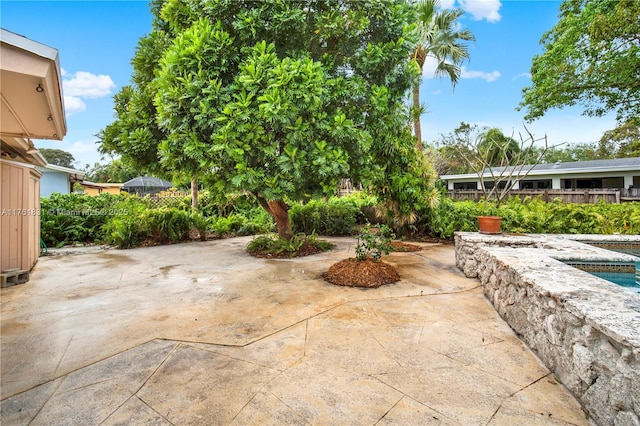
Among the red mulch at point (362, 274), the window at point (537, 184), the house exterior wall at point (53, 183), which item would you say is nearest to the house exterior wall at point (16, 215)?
the red mulch at point (362, 274)

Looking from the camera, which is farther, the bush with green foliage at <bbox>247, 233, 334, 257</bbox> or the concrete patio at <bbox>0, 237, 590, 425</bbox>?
the bush with green foliage at <bbox>247, 233, 334, 257</bbox>

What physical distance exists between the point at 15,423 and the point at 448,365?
Result: 8.39ft

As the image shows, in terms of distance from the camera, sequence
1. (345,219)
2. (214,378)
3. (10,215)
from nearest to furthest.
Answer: (214,378)
(10,215)
(345,219)

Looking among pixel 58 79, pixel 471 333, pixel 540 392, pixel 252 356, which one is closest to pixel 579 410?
pixel 540 392

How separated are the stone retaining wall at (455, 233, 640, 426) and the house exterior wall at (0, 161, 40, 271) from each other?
6.32 m

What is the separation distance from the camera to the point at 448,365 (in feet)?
7.15

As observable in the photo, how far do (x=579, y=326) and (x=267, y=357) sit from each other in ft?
6.49

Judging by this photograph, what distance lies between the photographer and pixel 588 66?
1005cm

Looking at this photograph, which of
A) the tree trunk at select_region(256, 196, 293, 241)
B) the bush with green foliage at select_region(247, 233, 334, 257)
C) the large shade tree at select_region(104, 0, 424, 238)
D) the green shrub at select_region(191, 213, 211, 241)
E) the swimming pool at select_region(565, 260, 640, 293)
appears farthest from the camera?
the green shrub at select_region(191, 213, 211, 241)

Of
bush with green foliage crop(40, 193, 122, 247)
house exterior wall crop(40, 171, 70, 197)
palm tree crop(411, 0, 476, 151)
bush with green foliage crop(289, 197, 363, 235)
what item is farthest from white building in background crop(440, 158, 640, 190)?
house exterior wall crop(40, 171, 70, 197)

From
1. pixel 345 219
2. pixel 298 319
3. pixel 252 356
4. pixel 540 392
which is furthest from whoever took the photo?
pixel 345 219

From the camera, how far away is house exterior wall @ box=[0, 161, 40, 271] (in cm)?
438

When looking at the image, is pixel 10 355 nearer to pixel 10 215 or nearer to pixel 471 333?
pixel 10 215

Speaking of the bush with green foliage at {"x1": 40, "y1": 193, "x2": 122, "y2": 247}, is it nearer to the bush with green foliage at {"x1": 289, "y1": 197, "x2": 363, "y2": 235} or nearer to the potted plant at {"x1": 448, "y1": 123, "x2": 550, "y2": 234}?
the bush with green foliage at {"x1": 289, "y1": 197, "x2": 363, "y2": 235}
